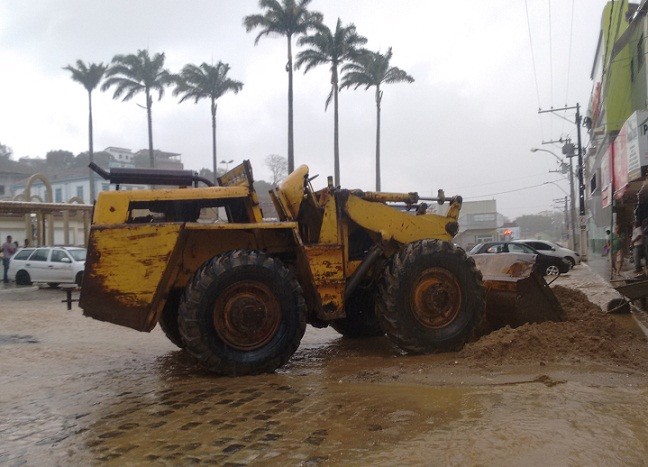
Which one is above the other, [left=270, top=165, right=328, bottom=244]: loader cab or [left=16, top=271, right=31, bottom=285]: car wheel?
[left=270, top=165, right=328, bottom=244]: loader cab

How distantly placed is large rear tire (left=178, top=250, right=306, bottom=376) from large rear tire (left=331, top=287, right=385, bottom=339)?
2.01 meters

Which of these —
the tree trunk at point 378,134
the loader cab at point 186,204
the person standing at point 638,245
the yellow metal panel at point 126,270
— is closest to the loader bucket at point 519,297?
the loader cab at point 186,204

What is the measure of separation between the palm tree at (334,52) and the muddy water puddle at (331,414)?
30023 mm

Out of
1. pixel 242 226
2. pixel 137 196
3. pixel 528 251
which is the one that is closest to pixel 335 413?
pixel 242 226

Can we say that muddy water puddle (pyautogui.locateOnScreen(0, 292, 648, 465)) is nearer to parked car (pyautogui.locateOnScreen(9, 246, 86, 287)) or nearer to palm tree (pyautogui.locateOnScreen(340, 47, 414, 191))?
parked car (pyautogui.locateOnScreen(9, 246, 86, 287))

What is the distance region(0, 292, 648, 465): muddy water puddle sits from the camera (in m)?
3.69

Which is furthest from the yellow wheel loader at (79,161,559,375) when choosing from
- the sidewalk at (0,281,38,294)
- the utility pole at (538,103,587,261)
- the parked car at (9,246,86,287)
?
the utility pole at (538,103,587,261)

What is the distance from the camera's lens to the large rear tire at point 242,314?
562 cm

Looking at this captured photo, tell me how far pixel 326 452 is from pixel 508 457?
110cm

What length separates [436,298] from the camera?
6586 millimetres

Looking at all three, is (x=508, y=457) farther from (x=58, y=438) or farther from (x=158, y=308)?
(x=158, y=308)

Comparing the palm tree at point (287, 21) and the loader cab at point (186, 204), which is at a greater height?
the palm tree at point (287, 21)

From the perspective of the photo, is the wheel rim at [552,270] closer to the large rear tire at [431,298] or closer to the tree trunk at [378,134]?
the large rear tire at [431,298]

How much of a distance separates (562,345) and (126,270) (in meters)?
4.45
